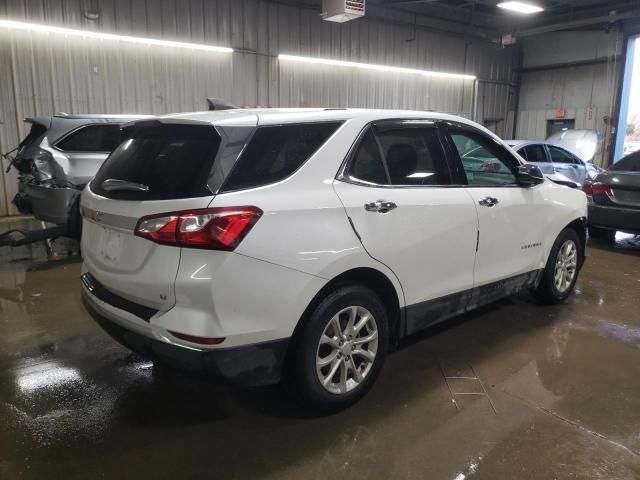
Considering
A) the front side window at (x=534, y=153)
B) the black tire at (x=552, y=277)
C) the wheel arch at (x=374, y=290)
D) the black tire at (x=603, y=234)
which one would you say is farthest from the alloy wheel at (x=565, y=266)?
the front side window at (x=534, y=153)

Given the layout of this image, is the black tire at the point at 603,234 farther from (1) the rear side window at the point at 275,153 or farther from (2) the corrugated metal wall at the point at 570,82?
(2) the corrugated metal wall at the point at 570,82

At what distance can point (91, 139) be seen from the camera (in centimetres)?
635

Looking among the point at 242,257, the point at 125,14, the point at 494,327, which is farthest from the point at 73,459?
the point at 125,14

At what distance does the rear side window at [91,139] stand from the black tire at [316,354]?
4.78 m

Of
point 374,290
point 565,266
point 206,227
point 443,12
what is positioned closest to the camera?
point 206,227

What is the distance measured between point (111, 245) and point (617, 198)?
6.33m

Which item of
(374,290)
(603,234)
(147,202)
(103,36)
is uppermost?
(103,36)

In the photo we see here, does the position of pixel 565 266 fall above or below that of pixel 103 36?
below

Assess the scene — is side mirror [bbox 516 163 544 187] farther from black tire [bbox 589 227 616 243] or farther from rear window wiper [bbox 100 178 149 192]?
black tire [bbox 589 227 616 243]

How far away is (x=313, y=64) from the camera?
Result: 12336mm

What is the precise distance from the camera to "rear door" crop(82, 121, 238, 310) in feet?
7.03

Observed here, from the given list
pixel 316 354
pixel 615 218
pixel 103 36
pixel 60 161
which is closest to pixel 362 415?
pixel 316 354

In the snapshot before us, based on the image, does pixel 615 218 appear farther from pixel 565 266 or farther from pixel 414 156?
pixel 414 156

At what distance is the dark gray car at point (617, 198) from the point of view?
622cm
